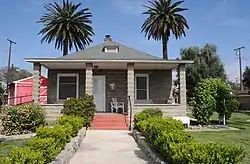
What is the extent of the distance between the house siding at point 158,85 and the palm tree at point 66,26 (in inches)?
639

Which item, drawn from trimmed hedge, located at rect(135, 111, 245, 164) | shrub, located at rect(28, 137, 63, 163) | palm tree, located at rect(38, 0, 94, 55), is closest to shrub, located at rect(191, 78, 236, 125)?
trimmed hedge, located at rect(135, 111, 245, 164)

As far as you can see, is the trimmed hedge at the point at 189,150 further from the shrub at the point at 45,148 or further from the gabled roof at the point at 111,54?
the gabled roof at the point at 111,54

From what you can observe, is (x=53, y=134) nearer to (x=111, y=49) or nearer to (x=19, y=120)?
(x=19, y=120)

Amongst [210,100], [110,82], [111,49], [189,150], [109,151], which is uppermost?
[111,49]

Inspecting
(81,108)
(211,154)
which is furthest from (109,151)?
(81,108)

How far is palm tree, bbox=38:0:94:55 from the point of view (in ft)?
107

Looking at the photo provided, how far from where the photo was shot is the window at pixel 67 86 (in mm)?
18562

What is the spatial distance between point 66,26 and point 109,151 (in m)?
26.5

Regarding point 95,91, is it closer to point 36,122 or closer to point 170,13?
point 36,122

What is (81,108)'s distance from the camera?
552 inches

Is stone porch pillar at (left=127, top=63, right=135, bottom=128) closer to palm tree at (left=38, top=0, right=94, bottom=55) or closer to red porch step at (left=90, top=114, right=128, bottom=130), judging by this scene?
red porch step at (left=90, top=114, right=128, bottom=130)

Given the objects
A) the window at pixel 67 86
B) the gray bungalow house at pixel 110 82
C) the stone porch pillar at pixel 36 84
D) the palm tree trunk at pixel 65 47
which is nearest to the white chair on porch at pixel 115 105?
the gray bungalow house at pixel 110 82

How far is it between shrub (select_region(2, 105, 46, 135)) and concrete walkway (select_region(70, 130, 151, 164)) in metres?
3.16

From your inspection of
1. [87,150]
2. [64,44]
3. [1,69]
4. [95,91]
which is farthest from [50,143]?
[1,69]
